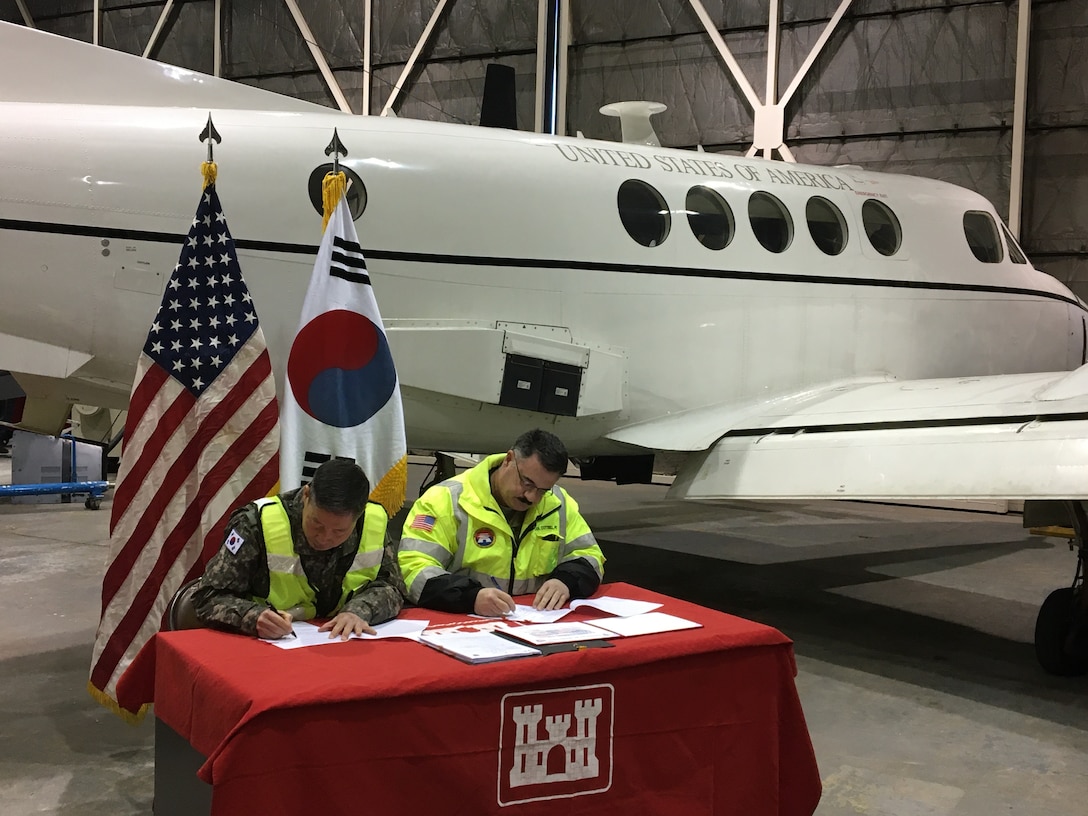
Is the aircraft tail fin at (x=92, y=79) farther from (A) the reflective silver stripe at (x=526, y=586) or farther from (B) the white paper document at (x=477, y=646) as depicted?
(B) the white paper document at (x=477, y=646)

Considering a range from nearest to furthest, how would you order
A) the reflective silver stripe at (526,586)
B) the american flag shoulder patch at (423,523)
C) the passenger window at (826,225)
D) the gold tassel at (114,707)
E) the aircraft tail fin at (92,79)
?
the american flag shoulder patch at (423,523)
the reflective silver stripe at (526,586)
the gold tassel at (114,707)
the aircraft tail fin at (92,79)
the passenger window at (826,225)

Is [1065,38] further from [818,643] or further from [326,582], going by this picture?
[326,582]

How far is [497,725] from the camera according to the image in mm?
2938

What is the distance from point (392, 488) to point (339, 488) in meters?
1.77

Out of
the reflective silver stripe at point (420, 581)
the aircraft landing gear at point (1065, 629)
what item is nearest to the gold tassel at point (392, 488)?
the reflective silver stripe at point (420, 581)

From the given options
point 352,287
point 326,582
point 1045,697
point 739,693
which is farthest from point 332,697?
point 1045,697

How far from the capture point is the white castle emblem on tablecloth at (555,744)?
298 cm

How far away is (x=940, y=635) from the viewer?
7262mm

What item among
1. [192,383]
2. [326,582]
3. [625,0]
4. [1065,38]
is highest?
[625,0]

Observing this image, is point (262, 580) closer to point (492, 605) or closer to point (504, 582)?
point (492, 605)

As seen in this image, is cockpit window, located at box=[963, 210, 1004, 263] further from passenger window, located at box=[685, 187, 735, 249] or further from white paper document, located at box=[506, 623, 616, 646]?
white paper document, located at box=[506, 623, 616, 646]

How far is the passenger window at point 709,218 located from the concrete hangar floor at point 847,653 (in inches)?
112

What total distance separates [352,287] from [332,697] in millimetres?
2609

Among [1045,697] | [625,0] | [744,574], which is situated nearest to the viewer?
[1045,697]
